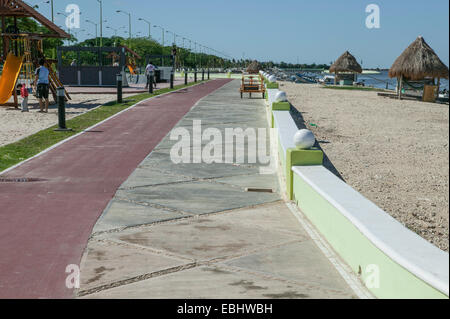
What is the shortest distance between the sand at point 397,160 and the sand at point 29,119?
8.88 m

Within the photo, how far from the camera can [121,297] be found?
13.9 feet

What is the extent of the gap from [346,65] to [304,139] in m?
54.4

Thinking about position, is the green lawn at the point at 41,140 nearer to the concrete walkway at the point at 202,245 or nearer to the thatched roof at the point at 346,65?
the concrete walkway at the point at 202,245

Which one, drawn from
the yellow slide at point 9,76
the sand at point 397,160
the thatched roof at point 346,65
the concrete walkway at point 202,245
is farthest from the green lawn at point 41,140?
the thatched roof at point 346,65

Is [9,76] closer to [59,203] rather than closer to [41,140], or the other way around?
[41,140]

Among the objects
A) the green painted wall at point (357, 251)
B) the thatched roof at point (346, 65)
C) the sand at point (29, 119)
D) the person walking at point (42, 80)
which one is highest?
the thatched roof at point (346, 65)

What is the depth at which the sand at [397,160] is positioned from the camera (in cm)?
819

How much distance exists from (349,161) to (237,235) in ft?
22.5

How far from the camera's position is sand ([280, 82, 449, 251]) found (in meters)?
8.19

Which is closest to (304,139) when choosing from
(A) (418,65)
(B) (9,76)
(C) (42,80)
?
(C) (42,80)

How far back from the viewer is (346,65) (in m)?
58.7

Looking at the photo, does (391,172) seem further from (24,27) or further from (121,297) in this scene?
(24,27)

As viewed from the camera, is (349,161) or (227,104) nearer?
(349,161)
